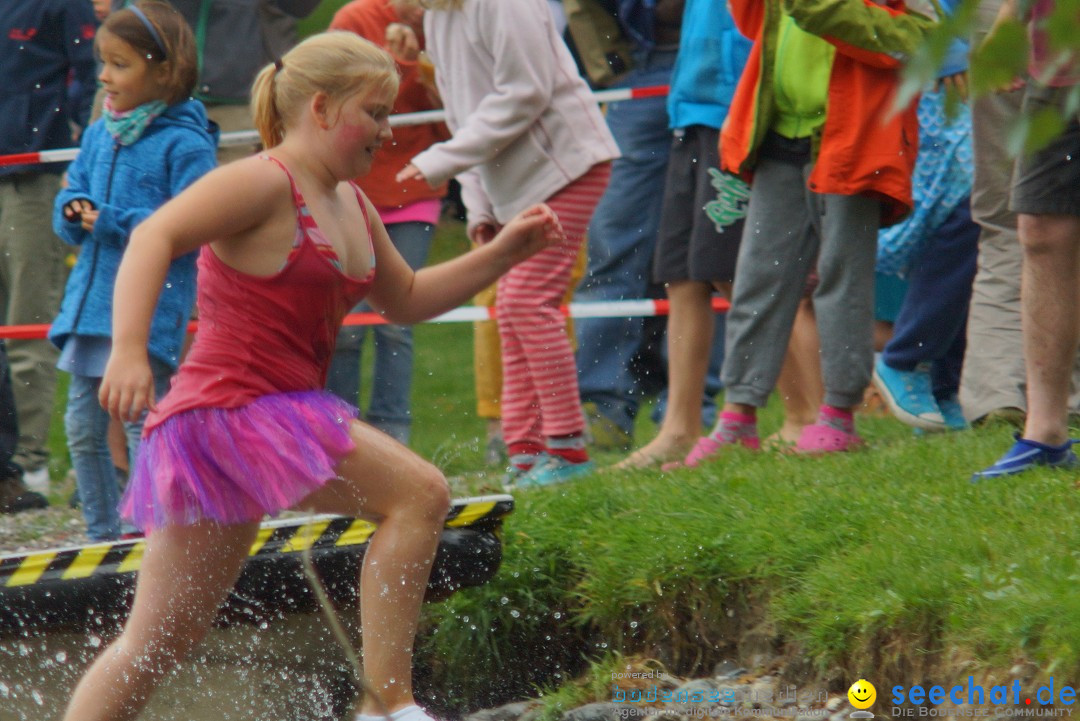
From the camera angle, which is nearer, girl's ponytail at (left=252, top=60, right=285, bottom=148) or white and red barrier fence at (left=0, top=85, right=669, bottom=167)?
girl's ponytail at (left=252, top=60, right=285, bottom=148)

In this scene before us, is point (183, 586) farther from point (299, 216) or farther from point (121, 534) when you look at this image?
point (121, 534)

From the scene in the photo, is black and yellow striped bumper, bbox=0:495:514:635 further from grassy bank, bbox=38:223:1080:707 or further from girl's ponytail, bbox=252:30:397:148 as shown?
girl's ponytail, bbox=252:30:397:148

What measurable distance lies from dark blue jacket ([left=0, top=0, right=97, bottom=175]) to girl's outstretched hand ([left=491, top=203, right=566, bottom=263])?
402cm

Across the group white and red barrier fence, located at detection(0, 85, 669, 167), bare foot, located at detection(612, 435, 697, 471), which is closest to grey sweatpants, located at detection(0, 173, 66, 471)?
white and red barrier fence, located at detection(0, 85, 669, 167)

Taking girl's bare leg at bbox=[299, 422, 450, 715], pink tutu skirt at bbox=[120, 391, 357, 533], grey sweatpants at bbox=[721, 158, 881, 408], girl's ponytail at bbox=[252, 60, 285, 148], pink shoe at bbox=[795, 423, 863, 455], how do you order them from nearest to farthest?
pink tutu skirt at bbox=[120, 391, 357, 533]
girl's bare leg at bbox=[299, 422, 450, 715]
girl's ponytail at bbox=[252, 60, 285, 148]
grey sweatpants at bbox=[721, 158, 881, 408]
pink shoe at bbox=[795, 423, 863, 455]

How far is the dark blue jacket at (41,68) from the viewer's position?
24.4ft

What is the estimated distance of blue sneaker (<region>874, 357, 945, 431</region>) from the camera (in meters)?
6.38

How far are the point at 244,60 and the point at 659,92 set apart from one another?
1999 millimetres

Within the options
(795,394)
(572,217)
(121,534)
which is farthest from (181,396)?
(795,394)

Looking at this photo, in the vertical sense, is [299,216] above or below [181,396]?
above

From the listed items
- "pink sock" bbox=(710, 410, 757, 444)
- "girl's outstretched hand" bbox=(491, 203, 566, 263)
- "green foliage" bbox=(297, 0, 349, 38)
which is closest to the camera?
"girl's outstretched hand" bbox=(491, 203, 566, 263)

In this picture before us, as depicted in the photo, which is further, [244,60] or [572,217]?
[244,60]

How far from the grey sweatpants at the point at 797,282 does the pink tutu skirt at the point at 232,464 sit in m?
2.47

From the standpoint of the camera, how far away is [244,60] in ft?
24.0
